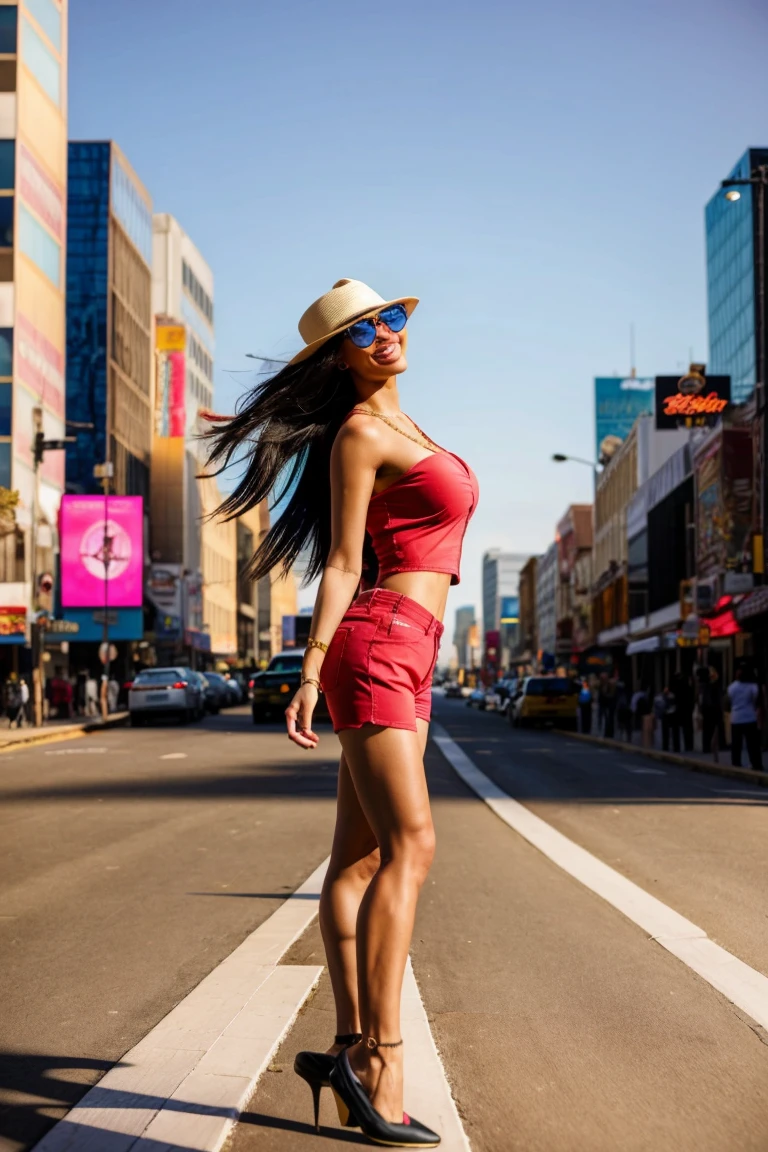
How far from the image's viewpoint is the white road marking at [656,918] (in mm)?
5250

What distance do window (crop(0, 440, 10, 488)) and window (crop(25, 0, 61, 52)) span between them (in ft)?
65.9

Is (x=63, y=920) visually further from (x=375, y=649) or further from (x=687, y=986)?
(x=375, y=649)

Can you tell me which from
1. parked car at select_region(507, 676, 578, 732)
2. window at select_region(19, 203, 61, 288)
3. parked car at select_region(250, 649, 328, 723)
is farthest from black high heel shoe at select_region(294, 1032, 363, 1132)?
window at select_region(19, 203, 61, 288)

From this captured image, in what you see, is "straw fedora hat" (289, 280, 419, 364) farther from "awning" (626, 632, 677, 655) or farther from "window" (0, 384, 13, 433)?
"window" (0, 384, 13, 433)

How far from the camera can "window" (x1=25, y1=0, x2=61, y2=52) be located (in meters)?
62.9

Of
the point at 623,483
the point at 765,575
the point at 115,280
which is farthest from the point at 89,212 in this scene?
the point at 765,575

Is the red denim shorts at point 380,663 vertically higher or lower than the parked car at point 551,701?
higher

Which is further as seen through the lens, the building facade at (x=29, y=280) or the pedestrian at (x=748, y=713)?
the building facade at (x=29, y=280)

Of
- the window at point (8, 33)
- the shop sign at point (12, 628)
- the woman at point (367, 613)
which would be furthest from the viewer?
the window at point (8, 33)

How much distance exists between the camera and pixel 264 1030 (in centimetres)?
449

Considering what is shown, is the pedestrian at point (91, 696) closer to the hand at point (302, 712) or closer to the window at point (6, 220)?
the window at point (6, 220)

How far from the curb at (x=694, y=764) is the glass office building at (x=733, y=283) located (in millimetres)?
45453

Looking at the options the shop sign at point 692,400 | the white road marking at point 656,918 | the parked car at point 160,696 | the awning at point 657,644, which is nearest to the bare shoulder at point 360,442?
the white road marking at point 656,918

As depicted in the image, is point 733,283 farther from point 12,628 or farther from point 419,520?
point 419,520
